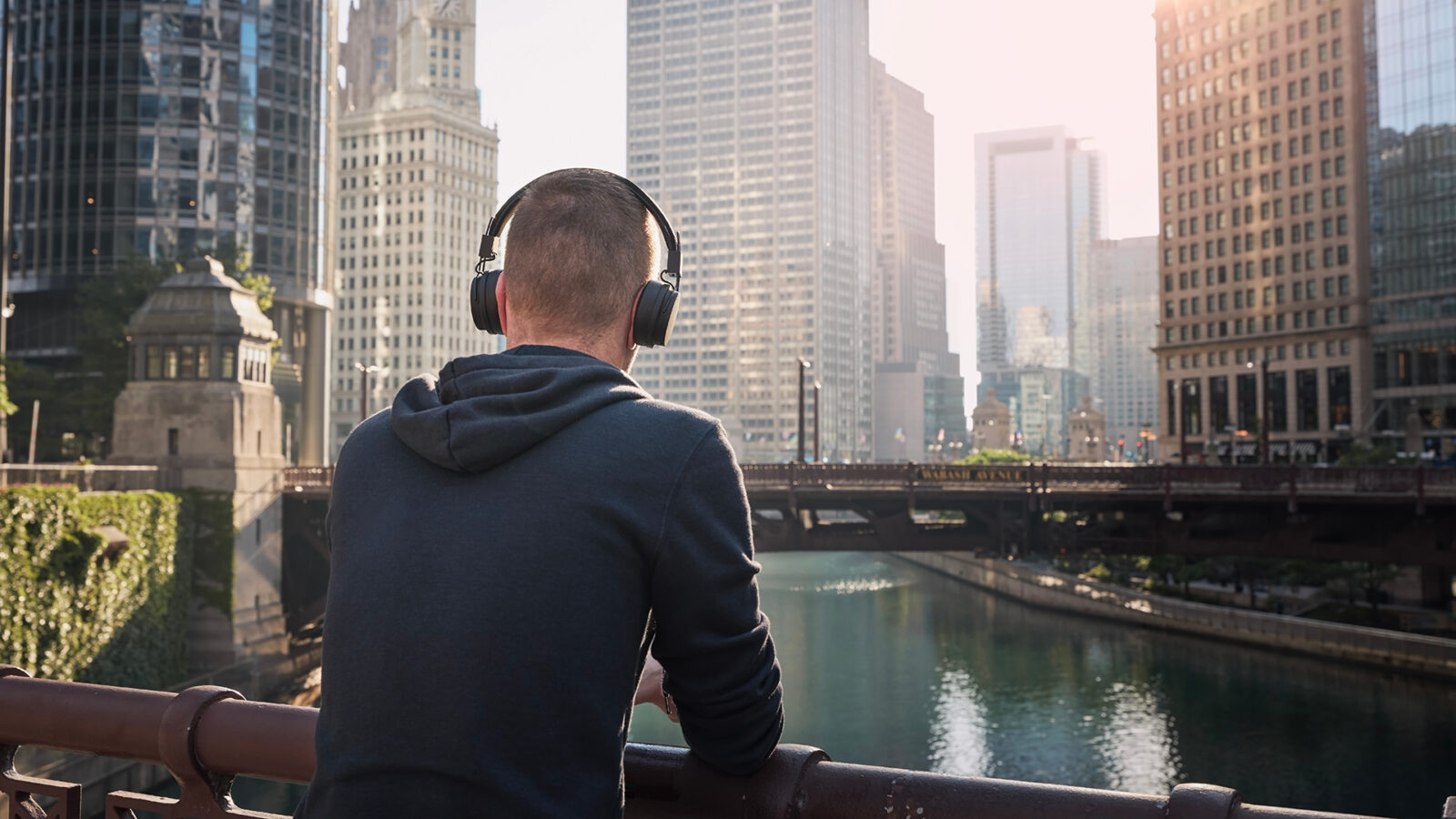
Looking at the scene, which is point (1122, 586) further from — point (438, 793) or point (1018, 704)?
point (438, 793)

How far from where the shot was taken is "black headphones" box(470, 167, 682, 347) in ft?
8.32

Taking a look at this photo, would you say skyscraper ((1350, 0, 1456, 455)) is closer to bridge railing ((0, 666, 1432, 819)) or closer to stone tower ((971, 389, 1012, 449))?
stone tower ((971, 389, 1012, 449))

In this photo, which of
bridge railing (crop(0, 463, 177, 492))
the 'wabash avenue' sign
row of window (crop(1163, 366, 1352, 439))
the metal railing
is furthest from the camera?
row of window (crop(1163, 366, 1352, 439))

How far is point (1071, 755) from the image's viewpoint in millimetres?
33812

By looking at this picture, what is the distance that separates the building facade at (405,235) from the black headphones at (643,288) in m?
120

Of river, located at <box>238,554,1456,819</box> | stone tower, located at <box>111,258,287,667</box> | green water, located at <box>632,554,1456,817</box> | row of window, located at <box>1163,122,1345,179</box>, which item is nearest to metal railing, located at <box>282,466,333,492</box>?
stone tower, located at <box>111,258,287,667</box>

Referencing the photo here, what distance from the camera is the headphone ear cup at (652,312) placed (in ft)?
8.31

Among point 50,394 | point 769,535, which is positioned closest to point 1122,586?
point 769,535

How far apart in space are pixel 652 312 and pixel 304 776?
140 centimetres

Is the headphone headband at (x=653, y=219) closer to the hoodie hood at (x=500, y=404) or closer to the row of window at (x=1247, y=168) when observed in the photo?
the hoodie hood at (x=500, y=404)

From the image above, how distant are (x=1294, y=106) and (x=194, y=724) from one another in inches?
4485

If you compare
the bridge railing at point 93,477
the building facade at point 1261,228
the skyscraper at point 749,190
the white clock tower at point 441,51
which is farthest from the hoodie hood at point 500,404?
the skyscraper at point 749,190

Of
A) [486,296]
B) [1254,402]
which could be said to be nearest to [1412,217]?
[1254,402]

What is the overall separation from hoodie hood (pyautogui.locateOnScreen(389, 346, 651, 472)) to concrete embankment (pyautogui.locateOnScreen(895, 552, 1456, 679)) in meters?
37.8
